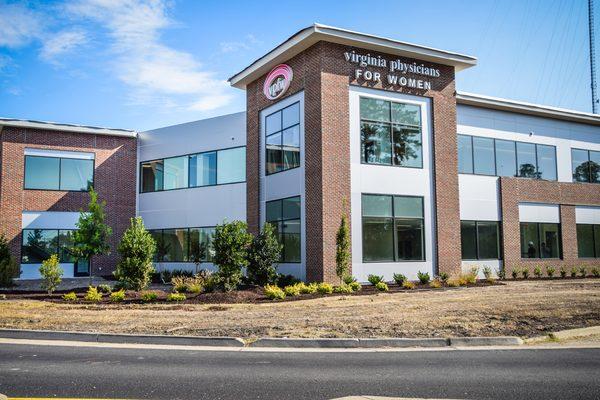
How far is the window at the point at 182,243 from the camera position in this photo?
1206 inches

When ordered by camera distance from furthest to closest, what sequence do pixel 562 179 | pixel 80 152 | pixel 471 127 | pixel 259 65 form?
pixel 80 152
pixel 562 179
pixel 471 127
pixel 259 65

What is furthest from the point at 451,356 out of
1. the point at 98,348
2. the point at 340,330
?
the point at 98,348

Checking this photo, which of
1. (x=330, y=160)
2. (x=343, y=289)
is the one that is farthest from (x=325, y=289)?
(x=330, y=160)

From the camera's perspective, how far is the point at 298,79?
76.2ft

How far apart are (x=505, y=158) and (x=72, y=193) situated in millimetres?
25847

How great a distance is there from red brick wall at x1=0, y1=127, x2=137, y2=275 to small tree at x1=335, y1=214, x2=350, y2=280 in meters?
17.8

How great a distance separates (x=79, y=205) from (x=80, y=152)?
3.33m

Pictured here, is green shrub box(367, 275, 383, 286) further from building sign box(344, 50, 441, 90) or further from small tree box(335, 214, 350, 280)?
building sign box(344, 50, 441, 90)

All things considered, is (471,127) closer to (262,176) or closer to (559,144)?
(559,144)

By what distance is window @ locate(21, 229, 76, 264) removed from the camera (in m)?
30.9

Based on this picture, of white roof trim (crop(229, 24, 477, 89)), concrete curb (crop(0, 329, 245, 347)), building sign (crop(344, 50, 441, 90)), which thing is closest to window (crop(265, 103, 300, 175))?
white roof trim (crop(229, 24, 477, 89))

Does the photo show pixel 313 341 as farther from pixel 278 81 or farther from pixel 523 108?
pixel 523 108

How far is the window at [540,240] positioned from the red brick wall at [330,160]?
6.27 meters

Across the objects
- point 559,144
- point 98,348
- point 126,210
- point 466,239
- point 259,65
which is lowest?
point 98,348
